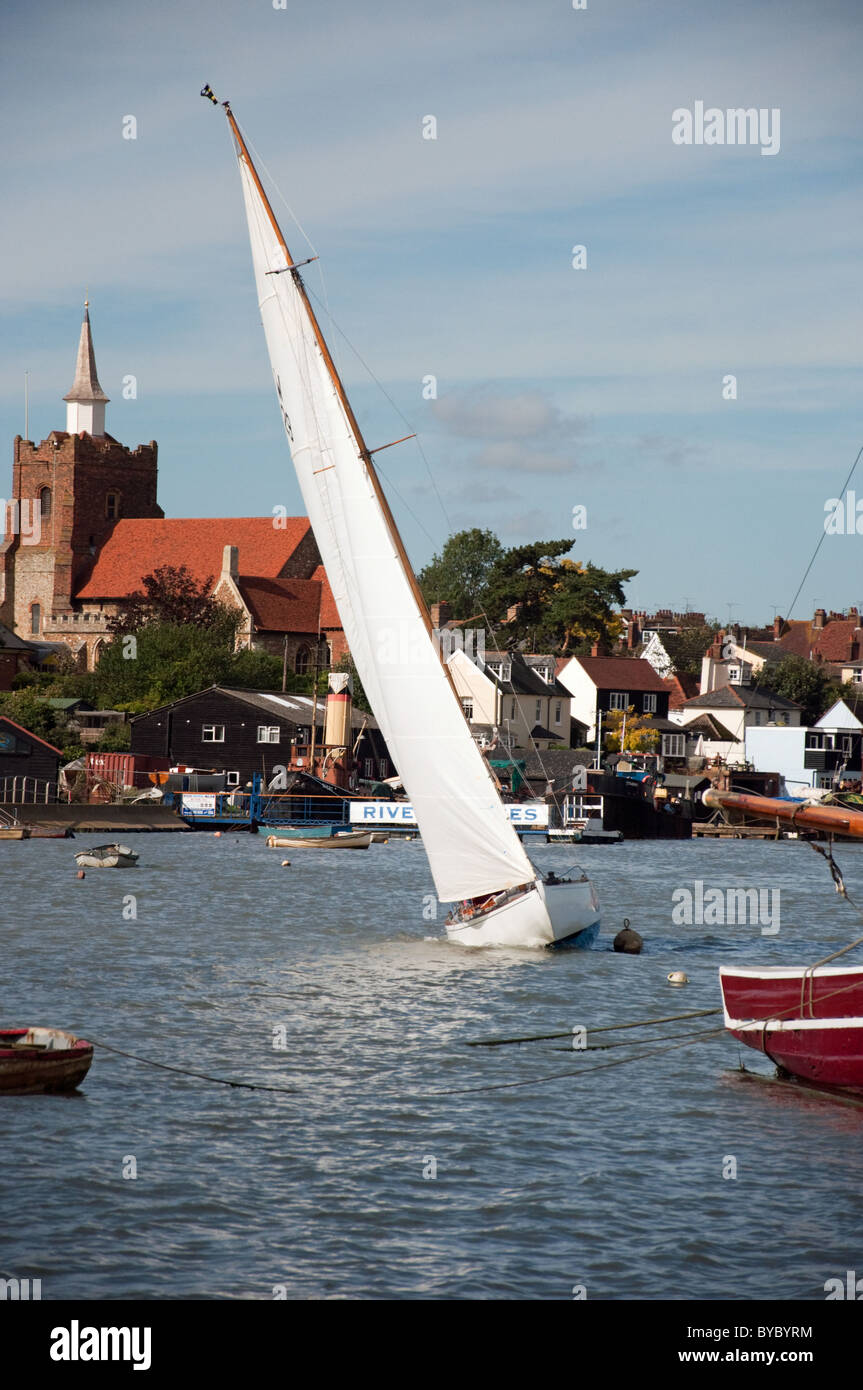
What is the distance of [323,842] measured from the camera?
75.9 metres

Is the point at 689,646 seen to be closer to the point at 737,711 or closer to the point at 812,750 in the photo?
the point at 737,711

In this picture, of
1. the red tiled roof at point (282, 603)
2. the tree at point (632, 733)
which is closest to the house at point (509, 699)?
the tree at point (632, 733)

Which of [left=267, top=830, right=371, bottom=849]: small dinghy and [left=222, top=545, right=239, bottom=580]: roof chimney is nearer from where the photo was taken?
[left=267, top=830, right=371, bottom=849]: small dinghy

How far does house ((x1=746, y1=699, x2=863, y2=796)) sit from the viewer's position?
392 ft

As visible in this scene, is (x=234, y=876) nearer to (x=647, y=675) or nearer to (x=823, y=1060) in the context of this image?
(x=823, y=1060)

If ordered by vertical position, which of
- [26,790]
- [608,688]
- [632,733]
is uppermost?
[608,688]

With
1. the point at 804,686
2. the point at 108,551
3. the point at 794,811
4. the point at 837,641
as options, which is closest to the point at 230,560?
the point at 108,551

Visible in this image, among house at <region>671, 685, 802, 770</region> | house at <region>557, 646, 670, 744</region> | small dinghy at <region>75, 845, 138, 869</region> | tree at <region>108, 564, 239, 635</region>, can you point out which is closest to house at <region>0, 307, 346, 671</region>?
tree at <region>108, 564, 239, 635</region>

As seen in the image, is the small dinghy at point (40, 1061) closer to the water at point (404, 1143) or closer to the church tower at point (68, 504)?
the water at point (404, 1143)

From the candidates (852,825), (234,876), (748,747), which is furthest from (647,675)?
(852,825)

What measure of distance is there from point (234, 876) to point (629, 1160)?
41215mm

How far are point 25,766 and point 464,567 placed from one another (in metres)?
80.0

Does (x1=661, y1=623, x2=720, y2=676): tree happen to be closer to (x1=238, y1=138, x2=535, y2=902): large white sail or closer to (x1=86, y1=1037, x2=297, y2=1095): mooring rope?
(x1=238, y1=138, x2=535, y2=902): large white sail

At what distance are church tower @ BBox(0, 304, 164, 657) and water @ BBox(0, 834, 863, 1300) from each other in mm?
119405
